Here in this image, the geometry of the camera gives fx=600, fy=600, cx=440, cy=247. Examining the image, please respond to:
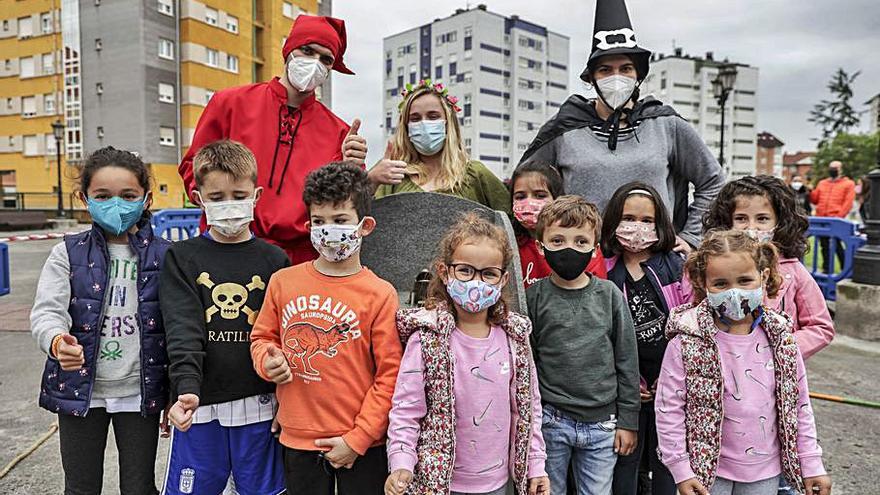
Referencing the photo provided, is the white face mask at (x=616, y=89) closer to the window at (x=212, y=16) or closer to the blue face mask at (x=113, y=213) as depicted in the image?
the blue face mask at (x=113, y=213)

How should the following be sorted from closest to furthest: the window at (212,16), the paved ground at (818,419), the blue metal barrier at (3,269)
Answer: the paved ground at (818,419), the blue metal barrier at (3,269), the window at (212,16)

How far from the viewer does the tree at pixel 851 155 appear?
52.9 meters

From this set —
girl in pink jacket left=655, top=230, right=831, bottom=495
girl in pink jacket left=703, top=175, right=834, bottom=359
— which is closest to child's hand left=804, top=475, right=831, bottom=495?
girl in pink jacket left=655, top=230, right=831, bottom=495

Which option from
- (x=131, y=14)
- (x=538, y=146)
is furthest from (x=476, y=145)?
(x=538, y=146)

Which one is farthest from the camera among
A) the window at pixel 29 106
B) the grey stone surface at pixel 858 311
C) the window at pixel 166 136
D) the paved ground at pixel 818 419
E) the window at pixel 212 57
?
the window at pixel 29 106

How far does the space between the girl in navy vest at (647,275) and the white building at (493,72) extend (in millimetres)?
70292

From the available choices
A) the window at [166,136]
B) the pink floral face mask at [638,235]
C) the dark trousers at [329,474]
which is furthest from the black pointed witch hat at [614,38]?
the window at [166,136]

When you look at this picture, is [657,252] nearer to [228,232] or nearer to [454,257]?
[454,257]

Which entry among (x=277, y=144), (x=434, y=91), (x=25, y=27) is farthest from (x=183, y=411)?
(x=25, y=27)

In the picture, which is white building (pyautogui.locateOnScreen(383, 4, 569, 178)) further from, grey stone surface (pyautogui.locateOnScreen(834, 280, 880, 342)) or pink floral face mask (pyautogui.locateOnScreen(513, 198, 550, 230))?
pink floral face mask (pyautogui.locateOnScreen(513, 198, 550, 230))

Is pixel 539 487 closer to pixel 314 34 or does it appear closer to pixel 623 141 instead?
pixel 623 141

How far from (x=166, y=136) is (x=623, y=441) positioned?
36697 mm

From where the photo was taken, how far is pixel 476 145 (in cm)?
7481

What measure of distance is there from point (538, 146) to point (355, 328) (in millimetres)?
1763
